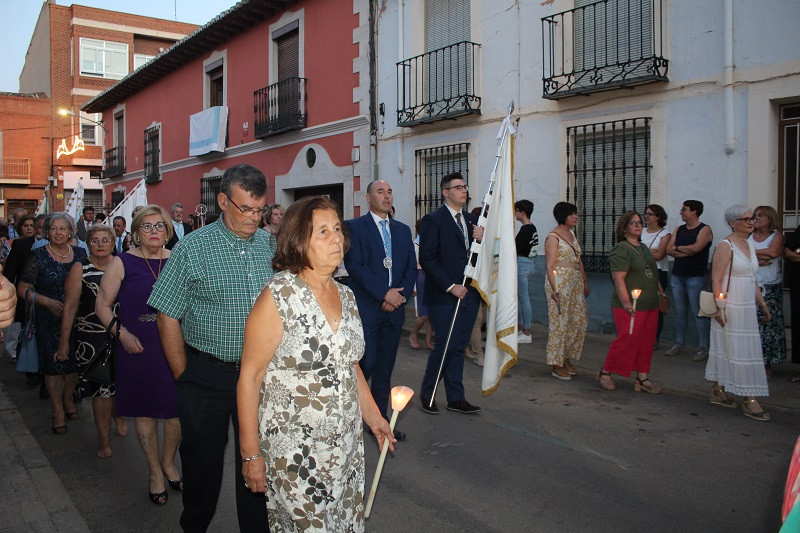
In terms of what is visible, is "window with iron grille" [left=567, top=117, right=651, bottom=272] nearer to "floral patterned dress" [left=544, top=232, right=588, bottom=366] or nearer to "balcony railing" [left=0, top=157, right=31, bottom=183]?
"floral patterned dress" [left=544, top=232, right=588, bottom=366]

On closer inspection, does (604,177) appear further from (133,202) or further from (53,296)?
(133,202)

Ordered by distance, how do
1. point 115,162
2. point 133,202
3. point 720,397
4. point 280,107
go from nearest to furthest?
point 720,397, point 133,202, point 280,107, point 115,162

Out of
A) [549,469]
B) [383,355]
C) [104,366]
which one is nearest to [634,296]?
[549,469]

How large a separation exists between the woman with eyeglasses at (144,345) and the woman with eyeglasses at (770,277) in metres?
5.99

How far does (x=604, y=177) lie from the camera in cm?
944

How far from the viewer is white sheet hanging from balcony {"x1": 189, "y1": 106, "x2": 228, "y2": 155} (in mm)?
17984

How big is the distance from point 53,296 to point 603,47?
8.05m

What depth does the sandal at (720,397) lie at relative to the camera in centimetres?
599

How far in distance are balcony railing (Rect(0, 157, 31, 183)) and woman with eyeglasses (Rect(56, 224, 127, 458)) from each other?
38.7 m

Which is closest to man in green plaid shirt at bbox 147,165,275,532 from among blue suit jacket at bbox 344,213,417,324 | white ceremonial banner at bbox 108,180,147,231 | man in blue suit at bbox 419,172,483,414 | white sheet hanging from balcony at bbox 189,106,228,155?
blue suit jacket at bbox 344,213,417,324

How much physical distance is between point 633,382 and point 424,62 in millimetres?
7588

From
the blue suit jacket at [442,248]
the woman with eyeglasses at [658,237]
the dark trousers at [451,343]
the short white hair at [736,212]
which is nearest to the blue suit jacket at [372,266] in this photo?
the blue suit jacket at [442,248]

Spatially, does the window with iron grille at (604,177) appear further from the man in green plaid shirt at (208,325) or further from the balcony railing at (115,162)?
the balcony railing at (115,162)

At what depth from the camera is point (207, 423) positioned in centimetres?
293
